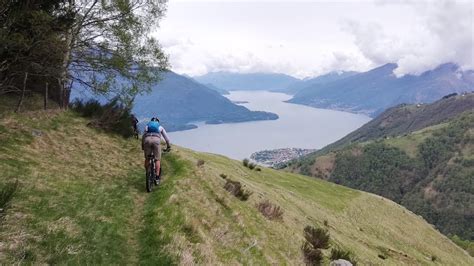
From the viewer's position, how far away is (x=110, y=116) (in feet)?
91.4

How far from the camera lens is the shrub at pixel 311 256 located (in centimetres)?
1709

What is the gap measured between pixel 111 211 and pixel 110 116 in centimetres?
1481

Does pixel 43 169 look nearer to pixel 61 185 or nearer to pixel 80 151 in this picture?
pixel 61 185

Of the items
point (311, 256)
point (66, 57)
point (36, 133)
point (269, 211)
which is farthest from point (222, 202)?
point (66, 57)

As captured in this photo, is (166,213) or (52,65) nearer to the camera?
(166,213)

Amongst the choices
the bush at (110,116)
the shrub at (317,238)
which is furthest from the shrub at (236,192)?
the bush at (110,116)

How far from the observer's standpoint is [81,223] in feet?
41.1

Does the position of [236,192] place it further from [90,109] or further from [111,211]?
[90,109]

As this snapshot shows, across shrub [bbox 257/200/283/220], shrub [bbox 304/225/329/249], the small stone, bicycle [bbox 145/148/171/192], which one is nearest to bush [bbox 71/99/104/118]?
the small stone

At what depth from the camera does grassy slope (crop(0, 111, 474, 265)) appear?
11.0 m

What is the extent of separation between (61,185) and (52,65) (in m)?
10.5

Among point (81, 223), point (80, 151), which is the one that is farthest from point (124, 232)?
point (80, 151)

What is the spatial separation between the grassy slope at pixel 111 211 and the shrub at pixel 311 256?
15.4 inches

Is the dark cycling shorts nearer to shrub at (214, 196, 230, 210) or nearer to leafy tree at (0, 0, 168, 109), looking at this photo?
shrub at (214, 196, 230, 210)
